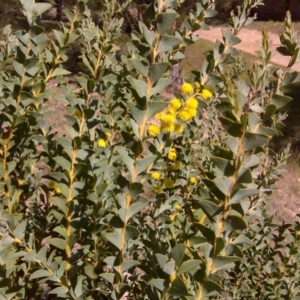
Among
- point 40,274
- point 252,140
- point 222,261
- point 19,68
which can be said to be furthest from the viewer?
point 19,68

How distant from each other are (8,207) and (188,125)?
2.26 ft

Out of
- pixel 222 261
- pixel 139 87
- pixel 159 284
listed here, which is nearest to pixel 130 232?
pixel 159 284

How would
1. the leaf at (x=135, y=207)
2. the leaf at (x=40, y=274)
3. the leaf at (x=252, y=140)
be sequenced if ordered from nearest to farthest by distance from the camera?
the leaf at (x=252, y=140) < the leaf at (x=135, y=207) < the leaf at (x=40, y=274)

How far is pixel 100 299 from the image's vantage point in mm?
1565

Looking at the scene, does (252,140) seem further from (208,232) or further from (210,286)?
(210,286)

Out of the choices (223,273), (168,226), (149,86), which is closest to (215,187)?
(149,86)

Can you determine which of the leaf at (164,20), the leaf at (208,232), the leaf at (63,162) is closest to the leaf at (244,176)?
the leaf at (208,232)

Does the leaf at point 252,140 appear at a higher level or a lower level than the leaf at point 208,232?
higher

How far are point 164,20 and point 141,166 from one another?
1.06ft

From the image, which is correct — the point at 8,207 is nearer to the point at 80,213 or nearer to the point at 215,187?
the point at 80,213

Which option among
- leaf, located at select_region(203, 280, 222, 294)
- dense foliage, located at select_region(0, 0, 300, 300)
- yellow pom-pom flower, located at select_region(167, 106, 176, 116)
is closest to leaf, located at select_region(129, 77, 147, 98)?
dense foliage, located at select_region(0, 0, 300, 300)

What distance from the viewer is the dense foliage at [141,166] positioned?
940 mm

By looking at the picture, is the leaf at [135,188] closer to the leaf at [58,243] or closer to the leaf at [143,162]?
the leaf at [143,162]

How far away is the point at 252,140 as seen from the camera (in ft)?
2.80
